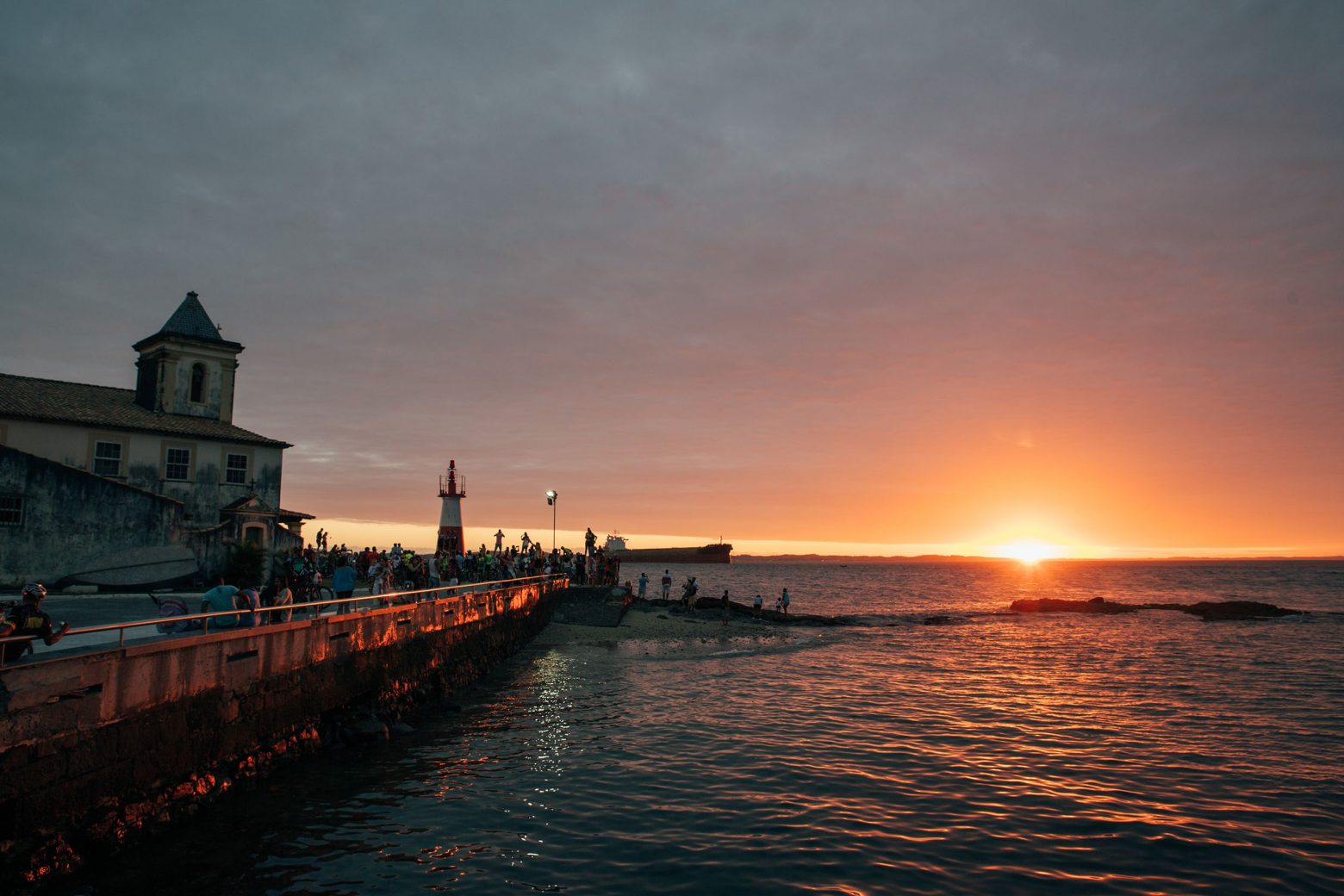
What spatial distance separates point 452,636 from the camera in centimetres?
2520

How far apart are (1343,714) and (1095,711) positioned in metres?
7.15

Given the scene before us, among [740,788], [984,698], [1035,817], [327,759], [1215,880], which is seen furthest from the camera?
[984,698]

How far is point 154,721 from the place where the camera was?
449 inches

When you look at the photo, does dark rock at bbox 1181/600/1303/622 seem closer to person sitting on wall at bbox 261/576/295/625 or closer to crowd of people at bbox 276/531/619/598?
crowd of people at bbox 276/531/619/598

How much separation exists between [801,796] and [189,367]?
124 ft

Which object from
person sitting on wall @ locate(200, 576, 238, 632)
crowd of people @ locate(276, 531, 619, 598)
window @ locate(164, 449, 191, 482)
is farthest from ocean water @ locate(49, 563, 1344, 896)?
window @ locate(164, 449, 191, 482)

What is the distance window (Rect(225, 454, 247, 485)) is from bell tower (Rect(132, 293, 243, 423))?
144 inches

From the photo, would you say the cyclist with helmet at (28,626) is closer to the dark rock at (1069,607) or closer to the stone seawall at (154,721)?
the stone seawall at (154,721)

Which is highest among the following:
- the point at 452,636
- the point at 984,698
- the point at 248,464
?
the point at 248,464

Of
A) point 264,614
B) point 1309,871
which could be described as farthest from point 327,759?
point 1309,871

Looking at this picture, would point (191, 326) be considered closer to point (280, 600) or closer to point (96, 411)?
point (96, 411)

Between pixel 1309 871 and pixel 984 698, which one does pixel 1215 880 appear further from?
pixel 984 698

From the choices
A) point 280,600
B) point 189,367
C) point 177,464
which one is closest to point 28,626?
point 280,600

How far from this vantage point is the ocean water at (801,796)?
10.5 metres
